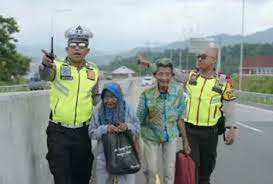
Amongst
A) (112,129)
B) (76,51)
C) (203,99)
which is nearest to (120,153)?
(112,129)

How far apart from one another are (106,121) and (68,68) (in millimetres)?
655

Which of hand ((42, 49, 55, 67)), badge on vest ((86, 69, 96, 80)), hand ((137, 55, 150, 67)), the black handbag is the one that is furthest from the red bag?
hand ((42, 49, 55, 67))

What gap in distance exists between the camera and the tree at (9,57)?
61084 mm

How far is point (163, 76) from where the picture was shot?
299 inches

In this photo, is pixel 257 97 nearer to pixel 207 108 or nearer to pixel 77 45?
pixel 207 108

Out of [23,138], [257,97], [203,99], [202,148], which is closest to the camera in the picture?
[23,138]

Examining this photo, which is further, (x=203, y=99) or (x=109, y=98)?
(x=203, y=99)

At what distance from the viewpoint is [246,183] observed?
10750 millimetres

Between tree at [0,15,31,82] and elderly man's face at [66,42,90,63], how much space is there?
179ft

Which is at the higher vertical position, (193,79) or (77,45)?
(77,45)

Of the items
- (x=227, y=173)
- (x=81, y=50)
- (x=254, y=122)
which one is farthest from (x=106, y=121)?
(x=254, y=122)

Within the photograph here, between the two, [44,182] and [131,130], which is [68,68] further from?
[44,182]

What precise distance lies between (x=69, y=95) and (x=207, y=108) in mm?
1943

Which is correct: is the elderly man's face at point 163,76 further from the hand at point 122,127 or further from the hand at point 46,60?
the hand at point 46,60
